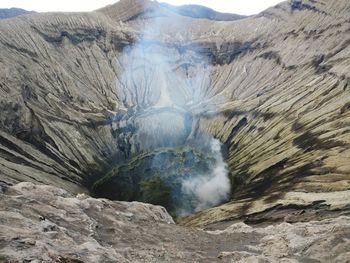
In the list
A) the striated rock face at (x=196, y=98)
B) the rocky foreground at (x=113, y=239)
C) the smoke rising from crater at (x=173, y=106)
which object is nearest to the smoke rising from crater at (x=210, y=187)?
the smoke rising from crater at (x=173, y=106)

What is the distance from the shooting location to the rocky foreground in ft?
67.6

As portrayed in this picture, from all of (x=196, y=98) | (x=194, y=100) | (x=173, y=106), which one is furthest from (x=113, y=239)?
(x=196, y=98)

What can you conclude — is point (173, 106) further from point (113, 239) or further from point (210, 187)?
point (113, 239)

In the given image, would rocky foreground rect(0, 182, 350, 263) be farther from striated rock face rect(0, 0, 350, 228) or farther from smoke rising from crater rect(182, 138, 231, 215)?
smoke rising from crater rect(182, 138, 231, 215)

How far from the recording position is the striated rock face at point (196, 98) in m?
79.6

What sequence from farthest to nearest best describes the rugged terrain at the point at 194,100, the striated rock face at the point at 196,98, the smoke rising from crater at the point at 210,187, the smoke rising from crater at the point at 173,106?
the smoke rising from crater at the point at 173,106 < the smoke rising from crater at the point at 210,187 < the striated rock face at the point at 196,98 < the rugged terrain at the point at 194,100

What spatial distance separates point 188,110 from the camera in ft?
479

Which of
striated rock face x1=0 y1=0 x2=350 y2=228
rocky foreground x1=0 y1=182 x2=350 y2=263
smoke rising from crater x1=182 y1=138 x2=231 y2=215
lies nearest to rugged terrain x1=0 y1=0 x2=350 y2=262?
striated rock face x1=0 y1=0 x2=350 y2=228

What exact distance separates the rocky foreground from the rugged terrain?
2.33 m

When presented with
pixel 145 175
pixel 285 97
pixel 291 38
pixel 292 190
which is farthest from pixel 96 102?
pixel 292 190

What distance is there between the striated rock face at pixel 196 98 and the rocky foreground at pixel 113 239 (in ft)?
87.5

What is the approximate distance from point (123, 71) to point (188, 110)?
2941cm

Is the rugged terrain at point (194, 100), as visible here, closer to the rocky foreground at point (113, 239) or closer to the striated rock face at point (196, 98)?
the striated rock face at point (196, 98)

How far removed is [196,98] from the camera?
6156 inches
